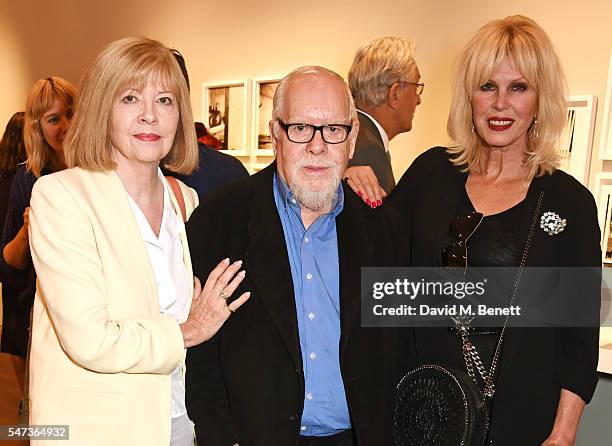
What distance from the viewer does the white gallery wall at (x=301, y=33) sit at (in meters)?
3.29

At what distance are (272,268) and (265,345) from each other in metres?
0.24

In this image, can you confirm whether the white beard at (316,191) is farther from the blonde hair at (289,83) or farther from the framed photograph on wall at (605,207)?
the framed photograph on wall at (605,207)

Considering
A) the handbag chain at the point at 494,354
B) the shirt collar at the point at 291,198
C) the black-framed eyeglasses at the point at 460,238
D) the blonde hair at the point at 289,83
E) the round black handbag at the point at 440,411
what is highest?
the blonde hair at the point at 289,83

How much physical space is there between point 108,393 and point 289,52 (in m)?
3.80

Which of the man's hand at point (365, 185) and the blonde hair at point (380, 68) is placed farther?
the blonde hair at point (380, 68)

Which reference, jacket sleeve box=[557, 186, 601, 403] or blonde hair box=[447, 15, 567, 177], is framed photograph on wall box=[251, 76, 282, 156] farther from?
jacket sleeve box=[557, 186, 601, 403]

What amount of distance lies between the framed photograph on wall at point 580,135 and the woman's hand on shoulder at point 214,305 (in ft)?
7.39

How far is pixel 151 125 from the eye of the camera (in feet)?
5.84

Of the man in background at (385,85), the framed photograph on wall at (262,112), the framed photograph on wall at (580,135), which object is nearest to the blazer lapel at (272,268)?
the man in background at (385,85)

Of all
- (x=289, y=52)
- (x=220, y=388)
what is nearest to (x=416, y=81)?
(x=289, y=52)

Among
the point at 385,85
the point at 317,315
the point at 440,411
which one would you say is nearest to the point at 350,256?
the point at 317,315

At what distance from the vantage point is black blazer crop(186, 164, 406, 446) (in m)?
1.72

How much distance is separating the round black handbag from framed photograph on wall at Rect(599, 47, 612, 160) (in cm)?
197

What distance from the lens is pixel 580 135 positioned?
10.7 ft
